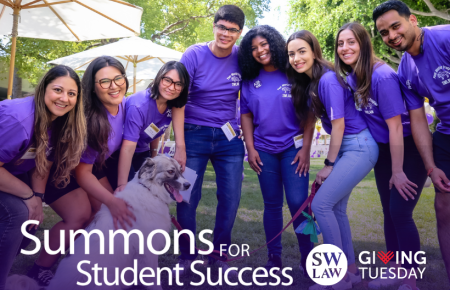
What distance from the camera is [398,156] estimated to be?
2.77 m

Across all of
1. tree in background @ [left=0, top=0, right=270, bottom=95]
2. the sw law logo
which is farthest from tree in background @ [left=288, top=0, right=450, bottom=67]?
the sw law logo

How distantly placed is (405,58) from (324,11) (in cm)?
1521

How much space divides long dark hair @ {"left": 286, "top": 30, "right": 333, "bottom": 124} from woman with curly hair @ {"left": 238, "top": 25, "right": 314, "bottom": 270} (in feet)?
0.23

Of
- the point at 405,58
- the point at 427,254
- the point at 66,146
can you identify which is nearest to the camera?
the point at 66,146

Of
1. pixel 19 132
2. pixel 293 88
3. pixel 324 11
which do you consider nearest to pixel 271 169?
pixel 293 88

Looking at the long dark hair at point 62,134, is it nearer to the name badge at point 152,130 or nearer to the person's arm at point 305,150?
the name badge at point 152,130

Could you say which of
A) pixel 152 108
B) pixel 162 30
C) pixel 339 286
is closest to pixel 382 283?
pixel 339 286

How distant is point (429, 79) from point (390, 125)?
46cm

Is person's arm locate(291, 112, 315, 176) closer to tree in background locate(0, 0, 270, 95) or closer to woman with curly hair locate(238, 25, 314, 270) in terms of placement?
woman with curly hair locate(238, 25, 314, 270)

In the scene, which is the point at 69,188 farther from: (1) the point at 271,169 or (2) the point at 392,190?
(2) the point at 392,190

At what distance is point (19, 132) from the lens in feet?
7.59

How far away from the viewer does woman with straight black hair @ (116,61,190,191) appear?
3031 mm

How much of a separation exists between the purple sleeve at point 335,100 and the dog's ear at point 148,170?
160 centimetres

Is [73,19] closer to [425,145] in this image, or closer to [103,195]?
[103,195]
